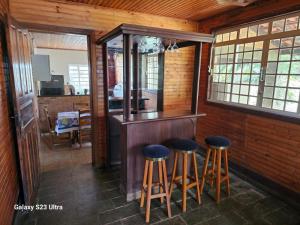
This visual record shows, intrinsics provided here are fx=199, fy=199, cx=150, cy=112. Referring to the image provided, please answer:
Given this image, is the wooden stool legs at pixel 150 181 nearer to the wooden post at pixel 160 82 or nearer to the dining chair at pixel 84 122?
the wooden post at pixel 160 82

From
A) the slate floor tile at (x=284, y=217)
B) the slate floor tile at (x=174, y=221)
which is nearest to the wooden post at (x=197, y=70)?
the slate floor tile at (x=174, y=221)

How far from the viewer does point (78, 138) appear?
15.6 ft

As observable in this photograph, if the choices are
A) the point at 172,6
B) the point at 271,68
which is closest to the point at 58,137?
the point at 172,6

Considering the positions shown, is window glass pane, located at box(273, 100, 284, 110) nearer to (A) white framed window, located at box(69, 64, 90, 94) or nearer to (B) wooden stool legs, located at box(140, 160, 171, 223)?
(B) wooden stool legs, located at box(140, 160, 171, 223)

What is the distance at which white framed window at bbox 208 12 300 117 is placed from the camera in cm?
248

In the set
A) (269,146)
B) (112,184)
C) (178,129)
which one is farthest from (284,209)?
(112,184)

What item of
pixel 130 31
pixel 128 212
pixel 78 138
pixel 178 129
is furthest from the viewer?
pixel 78 138

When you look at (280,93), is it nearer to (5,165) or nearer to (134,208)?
(134,208)

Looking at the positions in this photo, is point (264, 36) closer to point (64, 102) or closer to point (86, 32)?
point (86, 32)

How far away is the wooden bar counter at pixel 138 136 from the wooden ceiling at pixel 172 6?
1600 millimetres

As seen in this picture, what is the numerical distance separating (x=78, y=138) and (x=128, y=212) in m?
2.92

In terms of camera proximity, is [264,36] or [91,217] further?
[264,36]

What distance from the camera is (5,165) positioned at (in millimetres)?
1902

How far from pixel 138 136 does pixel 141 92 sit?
4.07 ft
